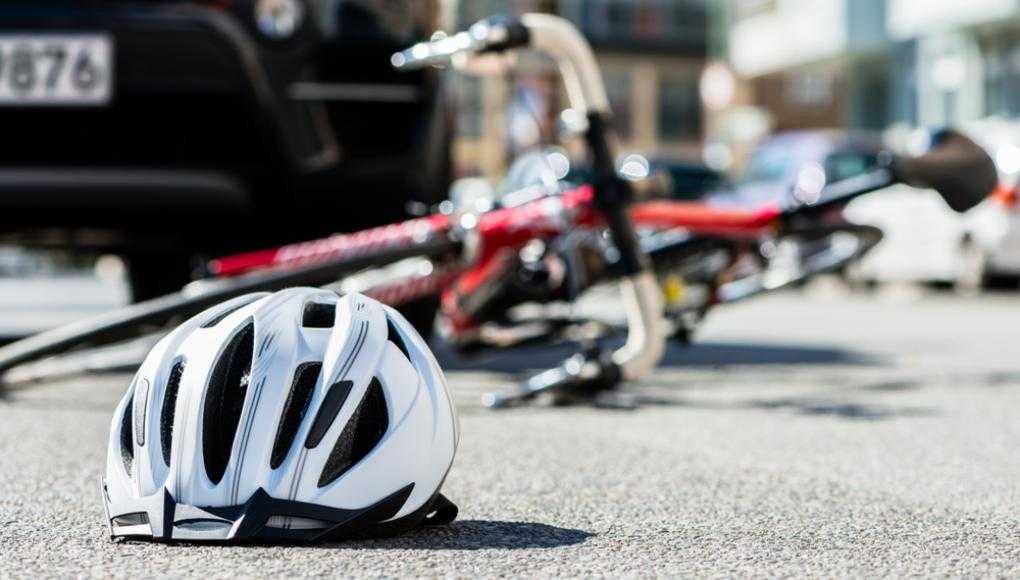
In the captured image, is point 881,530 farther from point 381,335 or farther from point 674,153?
point 674,153

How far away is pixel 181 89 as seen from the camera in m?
6.11

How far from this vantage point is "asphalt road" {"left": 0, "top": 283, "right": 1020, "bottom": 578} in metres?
3.10

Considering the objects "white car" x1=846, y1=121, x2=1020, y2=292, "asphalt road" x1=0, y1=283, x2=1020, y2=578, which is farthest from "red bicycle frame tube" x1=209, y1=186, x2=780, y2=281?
"white car" x1=846, y1=121, x2=1020, y2=292

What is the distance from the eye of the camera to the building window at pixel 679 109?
58.4m

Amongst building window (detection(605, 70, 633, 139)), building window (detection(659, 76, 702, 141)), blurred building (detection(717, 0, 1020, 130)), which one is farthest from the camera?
building window (detection(659, 76, 702, 141))

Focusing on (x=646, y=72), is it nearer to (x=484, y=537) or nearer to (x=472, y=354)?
(x=472, y=354)

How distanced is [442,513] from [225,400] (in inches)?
19.4

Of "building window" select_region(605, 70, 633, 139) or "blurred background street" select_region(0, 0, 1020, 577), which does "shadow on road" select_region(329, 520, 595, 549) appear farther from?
"building window" select_region(605, 70, 633, 139)

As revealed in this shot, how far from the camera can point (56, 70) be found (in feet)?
19.5

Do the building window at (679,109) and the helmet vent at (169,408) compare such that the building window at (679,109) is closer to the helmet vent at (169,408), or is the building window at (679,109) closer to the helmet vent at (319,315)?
the helmet vent at (319,315)

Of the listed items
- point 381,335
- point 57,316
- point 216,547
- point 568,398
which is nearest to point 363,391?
point 381,335

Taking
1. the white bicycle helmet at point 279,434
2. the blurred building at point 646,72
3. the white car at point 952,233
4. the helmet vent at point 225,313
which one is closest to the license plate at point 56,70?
the helmet vent at point 225,313

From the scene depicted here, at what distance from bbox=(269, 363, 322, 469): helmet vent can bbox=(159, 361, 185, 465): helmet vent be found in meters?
0.20

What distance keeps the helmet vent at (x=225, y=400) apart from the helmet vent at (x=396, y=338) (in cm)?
26
